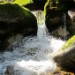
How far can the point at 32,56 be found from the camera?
15.2 m

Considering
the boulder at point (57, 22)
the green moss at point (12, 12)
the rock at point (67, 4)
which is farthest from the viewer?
the rock at point (67, 4)

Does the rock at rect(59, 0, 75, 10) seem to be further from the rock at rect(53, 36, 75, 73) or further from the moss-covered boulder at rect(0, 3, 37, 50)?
the rock at rect(53, 36, 75, 73)

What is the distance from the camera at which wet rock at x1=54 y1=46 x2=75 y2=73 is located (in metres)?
13.2

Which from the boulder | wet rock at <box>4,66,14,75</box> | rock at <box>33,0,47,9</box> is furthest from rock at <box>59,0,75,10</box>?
wet rock at <box>4,66,14,75</box>

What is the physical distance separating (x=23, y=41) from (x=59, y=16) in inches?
100

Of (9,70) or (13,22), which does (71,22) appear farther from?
(9,70)

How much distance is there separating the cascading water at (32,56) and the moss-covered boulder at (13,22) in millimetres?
589

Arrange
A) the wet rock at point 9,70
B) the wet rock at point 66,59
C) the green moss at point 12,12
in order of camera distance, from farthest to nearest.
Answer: the green moss at point 12,12, the wet rock at point 9,70, the wet rock at point 66,59

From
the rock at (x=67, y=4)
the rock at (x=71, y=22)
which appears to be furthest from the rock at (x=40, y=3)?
the rock at (x=71, y=22)

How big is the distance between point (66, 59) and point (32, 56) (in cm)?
244

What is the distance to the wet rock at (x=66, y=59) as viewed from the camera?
519 inches

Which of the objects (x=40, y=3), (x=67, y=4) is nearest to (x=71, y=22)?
(x=67, y=4)

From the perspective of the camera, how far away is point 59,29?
57.0 feet

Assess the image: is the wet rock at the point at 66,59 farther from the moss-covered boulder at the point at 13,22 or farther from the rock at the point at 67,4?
the rock at the point at 67,4
